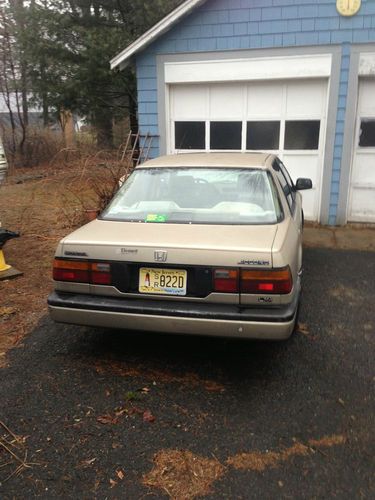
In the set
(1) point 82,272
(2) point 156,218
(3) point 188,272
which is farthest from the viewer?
(2) point 156,218

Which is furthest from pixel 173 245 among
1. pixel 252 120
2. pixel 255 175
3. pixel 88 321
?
pixel 252 120

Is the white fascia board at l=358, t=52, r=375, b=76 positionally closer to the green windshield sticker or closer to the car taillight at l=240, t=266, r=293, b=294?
the green windshield sticker

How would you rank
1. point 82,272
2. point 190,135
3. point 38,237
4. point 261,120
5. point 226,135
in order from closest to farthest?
1. point 82,272
2. point 38,237
3. point 261,120
4. point 226,135
5. point 190,135

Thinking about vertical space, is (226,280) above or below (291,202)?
below

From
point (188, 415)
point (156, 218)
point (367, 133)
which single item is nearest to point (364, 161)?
point (367, 133)

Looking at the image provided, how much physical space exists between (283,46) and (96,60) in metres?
6.56

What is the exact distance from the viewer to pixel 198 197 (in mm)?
3695

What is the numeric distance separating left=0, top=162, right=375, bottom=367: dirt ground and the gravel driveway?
391mm

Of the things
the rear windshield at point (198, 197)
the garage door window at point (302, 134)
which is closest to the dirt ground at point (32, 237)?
the rear windshield at point (198, 197)

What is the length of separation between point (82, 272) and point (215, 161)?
1.69 m

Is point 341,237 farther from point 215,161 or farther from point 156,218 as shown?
point 156,218

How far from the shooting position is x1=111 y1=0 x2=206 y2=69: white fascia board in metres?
A: 7.31

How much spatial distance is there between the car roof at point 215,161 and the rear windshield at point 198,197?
7cm

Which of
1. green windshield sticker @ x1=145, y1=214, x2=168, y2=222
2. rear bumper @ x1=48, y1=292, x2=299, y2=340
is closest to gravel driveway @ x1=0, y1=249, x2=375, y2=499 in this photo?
rear bumper @ x1=48, y1=292, x2=299, y2=340
